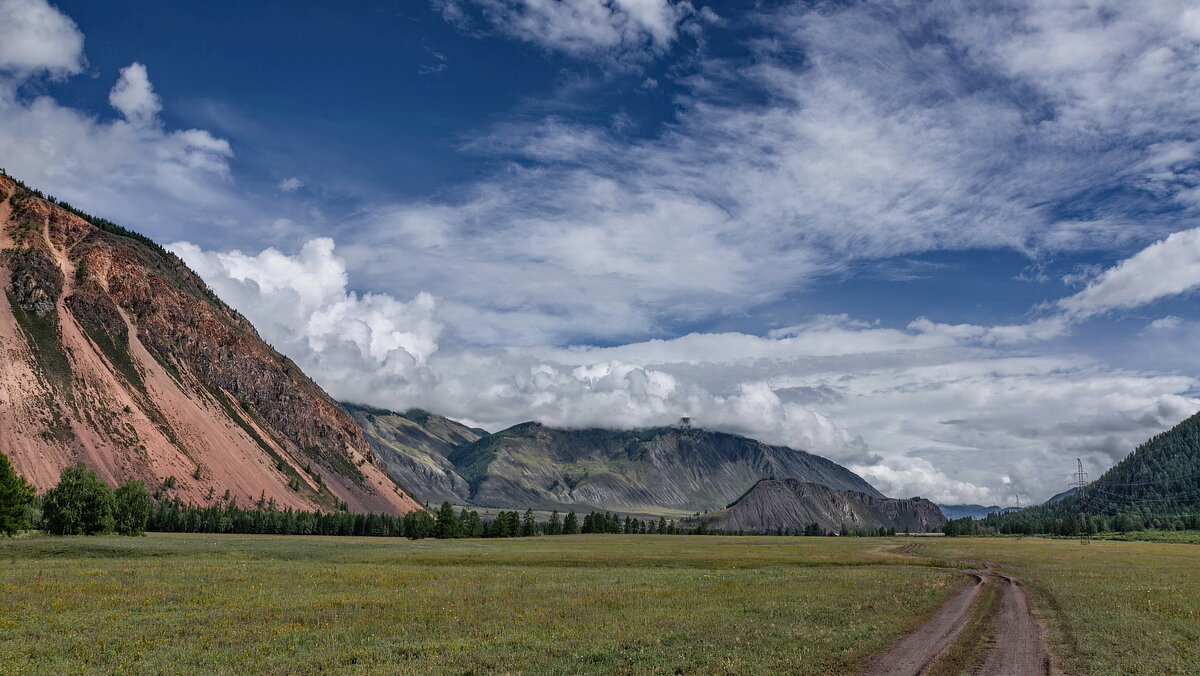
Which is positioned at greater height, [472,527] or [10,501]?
[10,501]

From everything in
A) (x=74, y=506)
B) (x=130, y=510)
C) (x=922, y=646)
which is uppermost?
(x=922, y=646)

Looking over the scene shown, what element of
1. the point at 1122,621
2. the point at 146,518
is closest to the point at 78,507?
the point at 146,518

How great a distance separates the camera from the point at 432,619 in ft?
107

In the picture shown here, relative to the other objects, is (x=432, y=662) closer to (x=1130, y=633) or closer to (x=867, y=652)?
(x=867, y=652)

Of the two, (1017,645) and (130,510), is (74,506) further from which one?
(1017,645)

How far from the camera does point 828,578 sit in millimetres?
56125

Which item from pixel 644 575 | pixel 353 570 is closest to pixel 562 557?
pixel 644 575

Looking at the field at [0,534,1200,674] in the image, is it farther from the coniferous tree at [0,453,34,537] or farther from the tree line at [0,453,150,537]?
the tree line at [0,453,150,537]

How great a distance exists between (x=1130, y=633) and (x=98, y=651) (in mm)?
42050

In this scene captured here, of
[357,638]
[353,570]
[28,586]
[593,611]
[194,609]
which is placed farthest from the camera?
[353,570]

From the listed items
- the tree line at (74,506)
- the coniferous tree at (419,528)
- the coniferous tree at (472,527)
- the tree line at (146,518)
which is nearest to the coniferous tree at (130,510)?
the tree line at (146,518)

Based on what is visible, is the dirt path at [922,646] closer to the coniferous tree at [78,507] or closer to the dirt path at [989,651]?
the dirt path at [989,651]

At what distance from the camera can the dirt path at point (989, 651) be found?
22.3 metres

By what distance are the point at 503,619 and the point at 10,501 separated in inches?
3546
